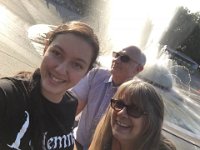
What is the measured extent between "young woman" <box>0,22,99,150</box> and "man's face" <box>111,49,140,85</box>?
4.69ft

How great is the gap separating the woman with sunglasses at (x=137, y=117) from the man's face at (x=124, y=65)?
87 cm

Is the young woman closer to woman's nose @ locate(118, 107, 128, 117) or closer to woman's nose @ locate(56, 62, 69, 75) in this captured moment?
woman's nose @ locate(56, 62, 69, 75)

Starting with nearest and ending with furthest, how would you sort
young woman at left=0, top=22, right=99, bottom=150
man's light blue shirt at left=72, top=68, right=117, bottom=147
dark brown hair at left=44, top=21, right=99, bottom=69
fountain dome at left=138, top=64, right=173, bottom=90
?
young woman at left=0, top=22, right=99, bottom=150 < dark brown hair at left=44, top=21, right=99, bottom=69 < man's light blue shirt at left=72, top=68, right=117, bottom=147 < fountain dome at left=138, top=64, right=173, bottom=90

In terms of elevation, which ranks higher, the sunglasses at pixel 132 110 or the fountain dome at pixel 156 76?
the sunglasses at pixel 132 110

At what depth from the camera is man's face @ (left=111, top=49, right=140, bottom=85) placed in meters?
4.00

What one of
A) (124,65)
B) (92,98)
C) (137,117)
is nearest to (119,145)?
(137,117)

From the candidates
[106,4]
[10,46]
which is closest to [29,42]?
[10,46]

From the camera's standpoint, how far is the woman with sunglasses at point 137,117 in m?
3.02

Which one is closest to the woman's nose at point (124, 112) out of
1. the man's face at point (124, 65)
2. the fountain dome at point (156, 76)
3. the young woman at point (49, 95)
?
the young woman at point (49, 95)

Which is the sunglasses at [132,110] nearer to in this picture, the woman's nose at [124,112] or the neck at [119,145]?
the woman's nose at [124,112]

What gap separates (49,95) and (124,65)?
6.17 ft

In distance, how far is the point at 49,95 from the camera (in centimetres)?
228

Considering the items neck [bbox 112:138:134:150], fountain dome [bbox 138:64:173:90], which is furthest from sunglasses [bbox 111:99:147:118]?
fountain dome [bbox 138:64:173:90]

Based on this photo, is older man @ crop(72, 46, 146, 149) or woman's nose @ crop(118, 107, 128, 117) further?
older man @ crop(72, 46, 146, 149)
